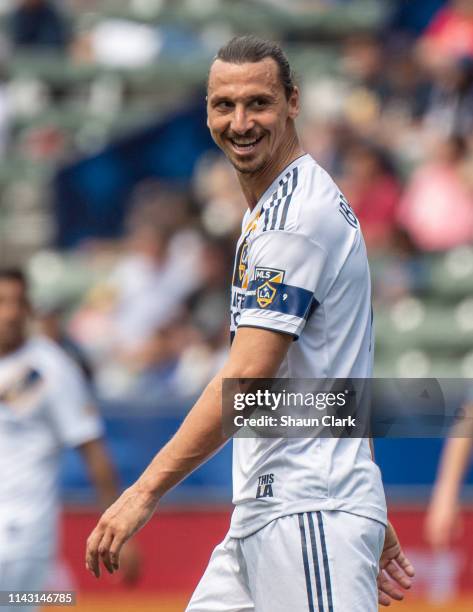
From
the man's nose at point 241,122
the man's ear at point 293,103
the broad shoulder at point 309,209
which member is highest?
the man's ear at point 293,103

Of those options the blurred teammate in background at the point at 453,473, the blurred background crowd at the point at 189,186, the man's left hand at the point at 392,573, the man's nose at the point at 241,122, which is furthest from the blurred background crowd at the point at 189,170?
the man's nose at the point at 241,122

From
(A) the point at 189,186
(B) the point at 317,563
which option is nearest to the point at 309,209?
(B) the point at 317,563

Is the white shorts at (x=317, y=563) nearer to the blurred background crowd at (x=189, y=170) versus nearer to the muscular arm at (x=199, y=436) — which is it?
the muscular arm at (x=199, y=436)

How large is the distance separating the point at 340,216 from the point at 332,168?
20.8 ft

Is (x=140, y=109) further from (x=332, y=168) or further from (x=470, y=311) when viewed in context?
(x=470, y=311)

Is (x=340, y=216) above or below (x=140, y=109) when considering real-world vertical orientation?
below

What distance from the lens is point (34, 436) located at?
5531 mm

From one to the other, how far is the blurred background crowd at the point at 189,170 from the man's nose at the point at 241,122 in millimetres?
4464

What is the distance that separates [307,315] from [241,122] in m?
0.50

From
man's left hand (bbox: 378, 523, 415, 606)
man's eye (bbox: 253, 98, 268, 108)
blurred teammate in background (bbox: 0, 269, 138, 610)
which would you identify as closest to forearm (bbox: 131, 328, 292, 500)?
man's eye (bbox: 253, 98, 268, 108)

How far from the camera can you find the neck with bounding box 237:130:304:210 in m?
3.07

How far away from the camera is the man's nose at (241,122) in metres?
2.95

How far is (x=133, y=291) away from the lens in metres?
8.66

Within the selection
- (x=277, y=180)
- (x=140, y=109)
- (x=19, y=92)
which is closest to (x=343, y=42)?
(x=140, y=109)
